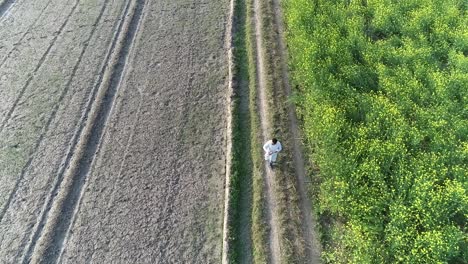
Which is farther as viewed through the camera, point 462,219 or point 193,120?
point 193,120

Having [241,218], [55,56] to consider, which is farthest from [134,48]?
[241,218]

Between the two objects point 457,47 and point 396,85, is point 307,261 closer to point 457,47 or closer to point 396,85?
point 396,85

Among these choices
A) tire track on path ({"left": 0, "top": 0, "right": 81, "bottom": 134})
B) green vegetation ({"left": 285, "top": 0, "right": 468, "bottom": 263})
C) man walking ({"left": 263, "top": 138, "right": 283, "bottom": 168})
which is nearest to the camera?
green vegetation ({"left": 285, "top": 0, "right": 468, "bottom": 263})

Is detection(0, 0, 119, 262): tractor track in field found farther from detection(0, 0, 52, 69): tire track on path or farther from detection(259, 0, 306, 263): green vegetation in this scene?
detection(259, 0, 306, 263): green vegetation

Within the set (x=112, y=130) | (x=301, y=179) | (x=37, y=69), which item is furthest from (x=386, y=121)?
(x=37, y=69)

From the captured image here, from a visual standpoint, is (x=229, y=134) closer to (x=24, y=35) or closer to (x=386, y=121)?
(x=386, y=121)

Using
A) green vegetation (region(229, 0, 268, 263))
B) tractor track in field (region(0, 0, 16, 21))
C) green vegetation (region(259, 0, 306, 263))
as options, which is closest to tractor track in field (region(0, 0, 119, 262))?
tractor track in field (region(0, 0, 16, 21))
